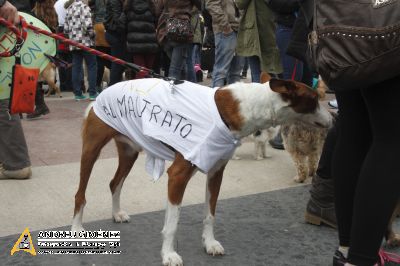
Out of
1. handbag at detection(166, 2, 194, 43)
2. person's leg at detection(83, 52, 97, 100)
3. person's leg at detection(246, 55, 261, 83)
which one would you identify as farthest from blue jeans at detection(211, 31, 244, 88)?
person's leg at detection(83, 52, 97, 100)

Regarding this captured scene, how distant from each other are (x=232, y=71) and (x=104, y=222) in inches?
187

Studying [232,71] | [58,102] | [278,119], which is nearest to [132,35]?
[232,71]

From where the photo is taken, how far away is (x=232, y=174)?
5043mm

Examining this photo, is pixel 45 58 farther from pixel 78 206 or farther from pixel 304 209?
pixel 304 209

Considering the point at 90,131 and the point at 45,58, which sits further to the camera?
the point at 45,58

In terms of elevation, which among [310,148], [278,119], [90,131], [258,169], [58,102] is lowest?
[58,102]

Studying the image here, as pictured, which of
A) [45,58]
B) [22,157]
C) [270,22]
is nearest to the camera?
[45,58]

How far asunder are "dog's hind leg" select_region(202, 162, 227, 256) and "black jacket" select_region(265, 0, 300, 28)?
2.84m

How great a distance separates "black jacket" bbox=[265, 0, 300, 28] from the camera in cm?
547

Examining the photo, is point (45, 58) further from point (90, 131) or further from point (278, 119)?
point (278, 119)

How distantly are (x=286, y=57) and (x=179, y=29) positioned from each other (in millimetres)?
1804

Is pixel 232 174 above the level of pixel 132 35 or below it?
below

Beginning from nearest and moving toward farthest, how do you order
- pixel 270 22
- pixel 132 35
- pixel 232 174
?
pixel 232 174 → pixel 270 22 → pixel 132 35

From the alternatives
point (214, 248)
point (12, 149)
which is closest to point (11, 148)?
point (12, 149)
